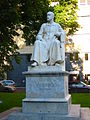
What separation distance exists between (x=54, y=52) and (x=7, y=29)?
7.80m

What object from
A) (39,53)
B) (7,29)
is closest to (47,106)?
(39,53)

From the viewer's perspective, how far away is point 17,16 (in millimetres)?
17844

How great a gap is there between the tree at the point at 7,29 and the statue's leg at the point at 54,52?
635cm

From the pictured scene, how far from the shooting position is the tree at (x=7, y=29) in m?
17.3

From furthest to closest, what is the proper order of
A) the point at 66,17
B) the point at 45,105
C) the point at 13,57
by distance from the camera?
the point at 66,17 < the point at 13,57 < the point at 45,105

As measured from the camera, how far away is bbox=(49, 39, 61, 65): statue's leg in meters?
10.8

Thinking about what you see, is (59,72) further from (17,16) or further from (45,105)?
(17,16)

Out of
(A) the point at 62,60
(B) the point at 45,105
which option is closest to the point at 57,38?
(A) the point at 62,60

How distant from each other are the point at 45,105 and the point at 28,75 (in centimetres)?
120

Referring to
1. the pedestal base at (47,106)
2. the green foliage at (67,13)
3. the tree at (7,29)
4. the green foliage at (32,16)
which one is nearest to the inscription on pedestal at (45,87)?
the pedestal base at (47,106)

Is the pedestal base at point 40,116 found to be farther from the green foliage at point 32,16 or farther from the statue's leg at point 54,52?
the green foliage at point 32,16

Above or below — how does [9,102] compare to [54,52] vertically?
below

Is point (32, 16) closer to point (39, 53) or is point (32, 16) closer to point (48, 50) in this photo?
point (48, 50)

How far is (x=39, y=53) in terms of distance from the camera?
35.6ft
